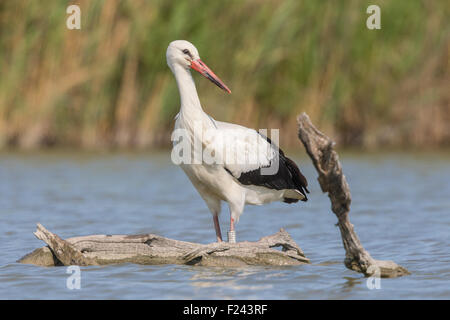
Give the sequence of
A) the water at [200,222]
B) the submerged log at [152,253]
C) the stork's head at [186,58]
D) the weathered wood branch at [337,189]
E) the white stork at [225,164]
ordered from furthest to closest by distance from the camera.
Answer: the stork's head at [186,58] < the white stork at [225,164] < the submerged log at [152,253] < the water at [200,222] < the weathered wood branch at [337,189]

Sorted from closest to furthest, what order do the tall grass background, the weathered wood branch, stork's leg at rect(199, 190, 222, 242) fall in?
the weathered wood branch, stork's leg at rect(199, 190, 222, 242), the tall grass background

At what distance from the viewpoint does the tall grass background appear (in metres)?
16.0

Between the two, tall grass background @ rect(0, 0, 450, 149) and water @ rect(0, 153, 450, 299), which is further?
tall grass background @ rect(0, 0, 450, 149)

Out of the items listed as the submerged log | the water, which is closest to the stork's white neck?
the submerged log

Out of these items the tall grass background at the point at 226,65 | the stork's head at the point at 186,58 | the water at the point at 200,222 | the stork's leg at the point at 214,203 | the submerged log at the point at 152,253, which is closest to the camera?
the water at the point at 200,222

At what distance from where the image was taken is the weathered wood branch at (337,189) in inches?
226

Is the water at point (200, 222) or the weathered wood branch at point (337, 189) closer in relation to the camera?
the weathered wood branch at point (337, 189)

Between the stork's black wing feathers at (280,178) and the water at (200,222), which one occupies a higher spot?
the stork's black wing feathers at (280,178)

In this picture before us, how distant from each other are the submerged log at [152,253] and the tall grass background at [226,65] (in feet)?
29.6

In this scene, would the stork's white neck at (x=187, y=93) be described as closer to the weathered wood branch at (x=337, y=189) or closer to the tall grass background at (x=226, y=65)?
the weathered wood branch at (x=337, y=189)

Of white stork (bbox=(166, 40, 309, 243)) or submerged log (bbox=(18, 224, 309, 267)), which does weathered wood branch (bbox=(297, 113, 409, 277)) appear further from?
white stork (bbox=(166, 40, 309, 243))

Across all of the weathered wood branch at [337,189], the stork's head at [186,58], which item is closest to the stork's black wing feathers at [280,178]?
the stork's head at [186,58]

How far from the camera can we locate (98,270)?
712 centimetres
